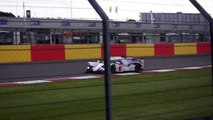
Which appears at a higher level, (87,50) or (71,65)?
(87,50)

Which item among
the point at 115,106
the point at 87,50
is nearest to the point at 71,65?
Result: the point at 87,50

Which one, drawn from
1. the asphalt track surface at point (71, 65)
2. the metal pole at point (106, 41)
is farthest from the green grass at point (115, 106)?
the metal pole at point (106, 41)

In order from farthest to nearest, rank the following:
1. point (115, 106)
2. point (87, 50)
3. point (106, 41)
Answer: point (115, 106), point (87, 50), point (106, 41)

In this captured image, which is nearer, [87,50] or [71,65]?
[87,50]

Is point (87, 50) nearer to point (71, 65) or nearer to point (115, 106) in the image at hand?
point (71, 65)

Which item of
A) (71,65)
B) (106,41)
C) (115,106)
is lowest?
(115,106)

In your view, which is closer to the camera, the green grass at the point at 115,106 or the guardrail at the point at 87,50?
the guardrail at the point at 87,50

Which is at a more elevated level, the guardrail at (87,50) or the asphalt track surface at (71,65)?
the guardrail at (87,50)

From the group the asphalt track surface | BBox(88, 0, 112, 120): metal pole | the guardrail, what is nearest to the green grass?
the asphalt track surface

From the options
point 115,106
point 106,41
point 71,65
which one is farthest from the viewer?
point 71,65

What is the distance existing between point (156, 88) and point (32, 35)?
8.26 metres

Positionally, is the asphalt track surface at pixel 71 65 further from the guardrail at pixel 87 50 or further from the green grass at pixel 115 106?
the green grass at pixel 115 106

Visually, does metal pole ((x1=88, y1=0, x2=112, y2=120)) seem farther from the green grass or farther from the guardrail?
the green grass

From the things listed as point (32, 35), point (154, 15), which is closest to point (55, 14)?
point (32, 35)
